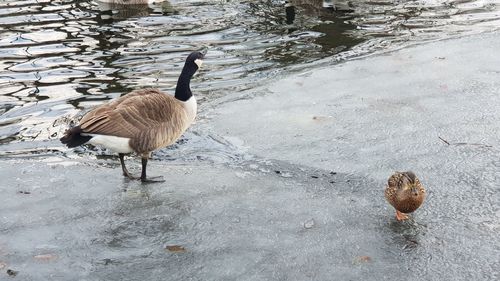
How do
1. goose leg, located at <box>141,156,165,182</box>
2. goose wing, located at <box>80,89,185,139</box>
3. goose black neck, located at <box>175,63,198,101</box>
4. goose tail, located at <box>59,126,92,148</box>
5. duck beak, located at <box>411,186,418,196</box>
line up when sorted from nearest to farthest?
duck beak, located at <box>411,186,418,196</box>, goose tail, located at <box>59,126,92,148</box>, goose wing, located at <box>80,89,185,139</box>, goose leg, located at <box>141,156,165,182</box>, goose black neck, located at <box>175,63,198,101</box>

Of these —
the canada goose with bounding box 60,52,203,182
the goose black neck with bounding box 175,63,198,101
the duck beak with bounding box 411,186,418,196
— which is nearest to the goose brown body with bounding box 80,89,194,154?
the canada goose with bounding box 60,52,203,182

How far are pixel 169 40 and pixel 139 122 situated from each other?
5.92 m

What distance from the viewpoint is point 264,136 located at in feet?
21.8

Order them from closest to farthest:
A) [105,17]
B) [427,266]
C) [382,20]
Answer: [427,266] → [382,20] → [105,17]

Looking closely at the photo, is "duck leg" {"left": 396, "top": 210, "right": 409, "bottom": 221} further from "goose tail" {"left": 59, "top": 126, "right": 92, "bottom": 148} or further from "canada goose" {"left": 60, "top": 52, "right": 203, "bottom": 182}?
"goose tail" {"left": 59, "top": 126, "right": 92, "bottom": 148}

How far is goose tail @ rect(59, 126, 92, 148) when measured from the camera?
5.07m

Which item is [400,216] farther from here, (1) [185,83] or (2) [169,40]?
(2) [169,40]

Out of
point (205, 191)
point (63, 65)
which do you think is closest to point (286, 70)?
point (63, 65)

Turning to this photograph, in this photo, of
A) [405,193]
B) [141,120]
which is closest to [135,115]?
[141,120]

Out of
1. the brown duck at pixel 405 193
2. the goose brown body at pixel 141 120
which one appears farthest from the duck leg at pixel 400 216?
the goose brown body at pixel 141 120

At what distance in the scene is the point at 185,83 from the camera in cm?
573

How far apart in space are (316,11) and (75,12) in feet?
16.7

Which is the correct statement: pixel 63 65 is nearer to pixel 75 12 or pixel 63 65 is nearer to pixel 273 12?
pixel 75 12

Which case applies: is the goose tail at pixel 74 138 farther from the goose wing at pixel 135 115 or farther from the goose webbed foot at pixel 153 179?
the goose webbed foot at pixel 153 179
